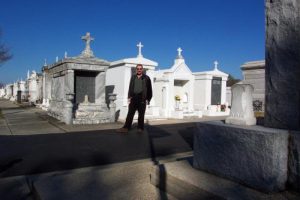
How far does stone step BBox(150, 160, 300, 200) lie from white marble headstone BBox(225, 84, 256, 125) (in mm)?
620

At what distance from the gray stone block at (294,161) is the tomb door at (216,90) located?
1465 centimetres

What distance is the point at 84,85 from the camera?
11273 mm

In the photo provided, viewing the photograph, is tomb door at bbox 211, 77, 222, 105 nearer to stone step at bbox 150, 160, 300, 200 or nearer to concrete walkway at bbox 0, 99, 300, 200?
concrete walkway at bbox 0, 99, 300, 200

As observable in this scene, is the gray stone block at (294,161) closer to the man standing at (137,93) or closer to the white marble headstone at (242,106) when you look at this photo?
the white marble headstone at (242,106)

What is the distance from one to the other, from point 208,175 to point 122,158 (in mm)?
2106

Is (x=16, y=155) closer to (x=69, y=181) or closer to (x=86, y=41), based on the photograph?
(x=69, y=181)

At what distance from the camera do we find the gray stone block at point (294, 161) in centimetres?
239

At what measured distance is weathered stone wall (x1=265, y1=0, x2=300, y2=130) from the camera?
254 cm

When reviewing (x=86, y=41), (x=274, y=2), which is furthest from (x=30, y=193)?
(x=86, y=41)

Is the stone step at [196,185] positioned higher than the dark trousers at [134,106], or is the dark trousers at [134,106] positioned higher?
the dark trousers at [134,106]

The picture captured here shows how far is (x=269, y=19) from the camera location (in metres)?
2.79

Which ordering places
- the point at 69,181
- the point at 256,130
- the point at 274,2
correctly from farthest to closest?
the point at 69,181 < the point at 274,2 < the point at 256,130

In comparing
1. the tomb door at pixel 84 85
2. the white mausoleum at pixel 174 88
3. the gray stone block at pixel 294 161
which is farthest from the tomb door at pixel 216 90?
the gray stone block at pixel 294 161

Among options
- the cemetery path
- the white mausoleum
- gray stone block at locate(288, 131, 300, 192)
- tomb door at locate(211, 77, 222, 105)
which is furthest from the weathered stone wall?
tomb door at locate(211, 77, 222, 105)
